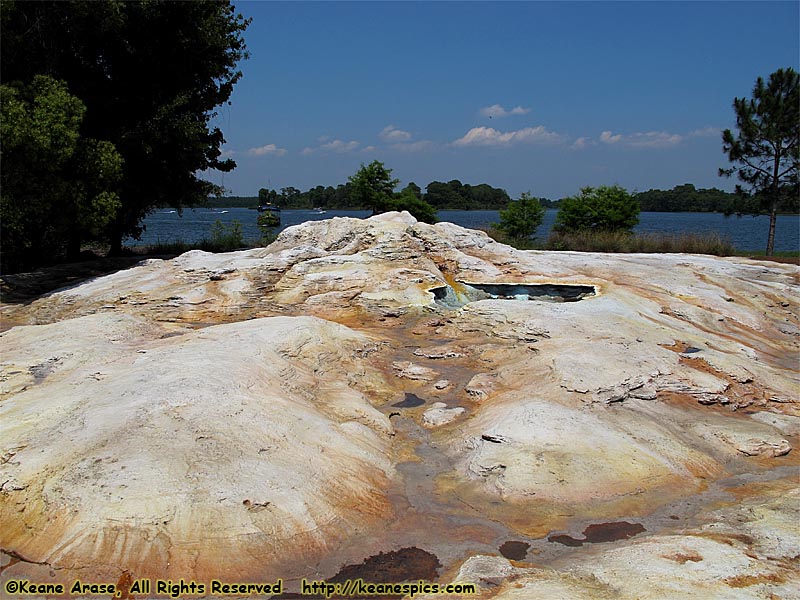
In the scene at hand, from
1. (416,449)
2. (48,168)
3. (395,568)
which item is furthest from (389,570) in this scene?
(48,168)

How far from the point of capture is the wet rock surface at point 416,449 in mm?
4996

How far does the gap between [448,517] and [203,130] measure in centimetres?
1617

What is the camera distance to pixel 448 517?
5.98 meters

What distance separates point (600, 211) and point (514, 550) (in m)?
24.2

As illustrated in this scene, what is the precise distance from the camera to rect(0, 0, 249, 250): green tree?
638 inches

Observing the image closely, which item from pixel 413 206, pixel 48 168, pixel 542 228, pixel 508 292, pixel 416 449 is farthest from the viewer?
pixel 542 228

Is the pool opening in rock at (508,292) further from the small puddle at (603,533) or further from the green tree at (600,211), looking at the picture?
the green tree at (600,211)

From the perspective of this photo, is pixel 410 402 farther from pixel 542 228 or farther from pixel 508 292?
pixel 542 228

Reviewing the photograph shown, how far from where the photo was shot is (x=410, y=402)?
29.2 feet

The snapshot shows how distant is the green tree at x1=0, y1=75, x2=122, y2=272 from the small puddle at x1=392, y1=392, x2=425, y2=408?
10.6 metres

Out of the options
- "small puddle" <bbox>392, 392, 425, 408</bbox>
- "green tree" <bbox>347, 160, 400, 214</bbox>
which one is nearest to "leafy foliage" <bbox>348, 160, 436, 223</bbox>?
"green tree" <bbox>347, 160, 400, 214</bbox>

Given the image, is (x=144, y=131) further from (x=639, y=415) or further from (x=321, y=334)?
(x=639, y=415)

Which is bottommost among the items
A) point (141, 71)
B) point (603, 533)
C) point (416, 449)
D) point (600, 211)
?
point (603, 533)

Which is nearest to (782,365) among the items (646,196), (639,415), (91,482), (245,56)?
(639,415)
